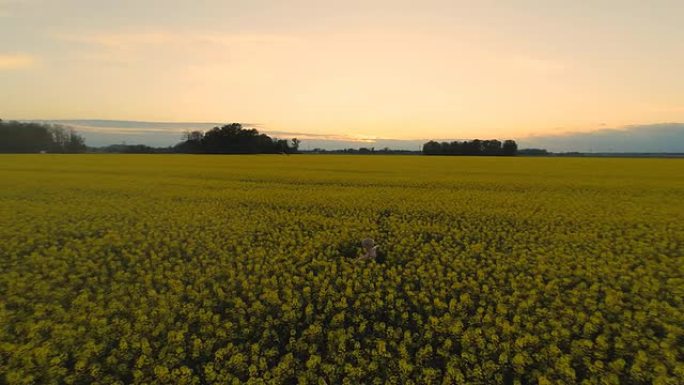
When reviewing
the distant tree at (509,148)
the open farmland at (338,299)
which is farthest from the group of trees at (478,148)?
the open farmland at (338,299)

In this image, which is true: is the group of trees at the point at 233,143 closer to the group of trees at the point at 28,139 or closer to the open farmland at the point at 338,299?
the group of trees at the point at 28,139

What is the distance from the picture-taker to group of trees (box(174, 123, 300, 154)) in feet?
363

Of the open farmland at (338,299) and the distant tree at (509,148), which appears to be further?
the distant tree at (509,148)

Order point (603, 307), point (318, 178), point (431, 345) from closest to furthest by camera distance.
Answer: point (431, 345), point (603, 307), point (318, 178)

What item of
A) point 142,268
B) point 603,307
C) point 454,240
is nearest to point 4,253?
point 142,268

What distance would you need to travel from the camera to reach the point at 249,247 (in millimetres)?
Result: 13641

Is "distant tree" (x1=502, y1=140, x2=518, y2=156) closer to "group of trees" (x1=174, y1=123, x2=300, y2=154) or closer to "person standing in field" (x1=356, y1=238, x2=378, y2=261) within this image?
"group of trees" (x1=174, y1=123, x2=300, y2=154)

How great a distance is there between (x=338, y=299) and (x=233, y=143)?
10735 centimetres

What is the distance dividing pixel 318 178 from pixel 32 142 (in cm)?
9955

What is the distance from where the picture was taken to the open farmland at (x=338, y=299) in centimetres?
730

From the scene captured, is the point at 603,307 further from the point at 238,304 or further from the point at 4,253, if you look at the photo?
the point at 4,253

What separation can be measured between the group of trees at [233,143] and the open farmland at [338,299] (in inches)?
3650

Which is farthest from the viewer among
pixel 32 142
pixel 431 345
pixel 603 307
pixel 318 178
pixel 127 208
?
pixel 32 142

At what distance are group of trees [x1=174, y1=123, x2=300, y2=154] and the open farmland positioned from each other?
9270 centimetres
